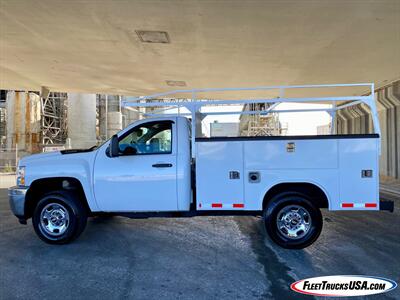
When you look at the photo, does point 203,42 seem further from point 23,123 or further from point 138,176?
point 23,123

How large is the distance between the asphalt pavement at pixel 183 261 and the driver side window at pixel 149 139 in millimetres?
1589

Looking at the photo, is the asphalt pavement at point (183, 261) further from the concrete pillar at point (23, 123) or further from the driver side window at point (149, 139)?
the concrete pillar at point (23, 123)

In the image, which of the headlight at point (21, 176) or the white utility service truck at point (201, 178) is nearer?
the white utility service truck at point (201, 178)

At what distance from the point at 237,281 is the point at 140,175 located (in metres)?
2.32

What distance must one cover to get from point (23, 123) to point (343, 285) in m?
23.8

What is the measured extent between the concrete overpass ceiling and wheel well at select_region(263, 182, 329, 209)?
135 inches

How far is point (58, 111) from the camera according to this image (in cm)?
3488

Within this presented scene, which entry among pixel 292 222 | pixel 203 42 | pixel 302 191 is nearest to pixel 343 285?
pixel 292 222

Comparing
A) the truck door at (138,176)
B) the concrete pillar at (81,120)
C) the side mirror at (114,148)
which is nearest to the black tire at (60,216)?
Result: the truck door at (138,176)

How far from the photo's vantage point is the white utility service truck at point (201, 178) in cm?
548

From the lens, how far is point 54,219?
19.4 ft

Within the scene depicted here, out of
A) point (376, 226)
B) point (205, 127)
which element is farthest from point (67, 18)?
point (376, 226)

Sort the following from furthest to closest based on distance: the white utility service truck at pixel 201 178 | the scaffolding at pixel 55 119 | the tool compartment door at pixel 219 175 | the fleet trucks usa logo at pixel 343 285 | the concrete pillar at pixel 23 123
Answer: the scaffolding at pixel 55 119, the concrete pillar at pixel 23 123, the tool compartment door at pixel 219 175, the white utility service truck at pixel 201 178, the fleet trucks usa logo at pixel 343 285

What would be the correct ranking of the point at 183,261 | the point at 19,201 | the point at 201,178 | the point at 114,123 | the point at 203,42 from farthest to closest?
1. the point at 114,123
2. the point at 203,42
3. the point at 19,201
4. the point at 201,178
5. the point at 183,261
